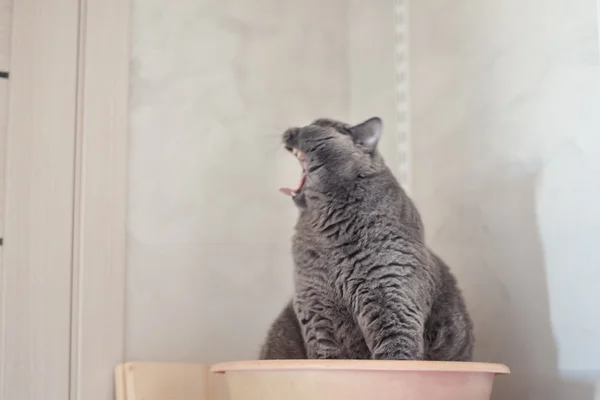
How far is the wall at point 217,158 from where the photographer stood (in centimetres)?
141

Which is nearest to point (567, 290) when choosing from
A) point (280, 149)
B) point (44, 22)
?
point (280, 149)

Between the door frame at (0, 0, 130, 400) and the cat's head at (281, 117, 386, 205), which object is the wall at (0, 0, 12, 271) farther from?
the cat's head at (281, 117, 386, 205)

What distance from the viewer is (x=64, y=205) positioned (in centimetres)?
130

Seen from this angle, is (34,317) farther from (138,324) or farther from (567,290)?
(567,290)

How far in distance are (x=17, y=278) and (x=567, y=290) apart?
932mm

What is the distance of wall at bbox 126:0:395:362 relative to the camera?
4.61 feet

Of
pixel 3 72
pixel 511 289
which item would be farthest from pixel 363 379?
pixel 3 72

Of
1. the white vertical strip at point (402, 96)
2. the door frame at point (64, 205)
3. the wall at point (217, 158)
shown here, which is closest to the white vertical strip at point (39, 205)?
the door frame at point (64, 205)

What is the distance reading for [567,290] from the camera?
126cm

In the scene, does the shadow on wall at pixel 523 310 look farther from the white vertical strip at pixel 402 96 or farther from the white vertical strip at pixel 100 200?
the white vertical strip at pixel 100 200

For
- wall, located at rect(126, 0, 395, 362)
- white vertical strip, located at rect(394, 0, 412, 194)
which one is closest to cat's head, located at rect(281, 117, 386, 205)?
wall, located at rect(126, 0, 395, 362)

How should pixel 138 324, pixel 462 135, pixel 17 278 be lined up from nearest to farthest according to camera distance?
pixel 17 278
pixel 138 324
pixel 462 135

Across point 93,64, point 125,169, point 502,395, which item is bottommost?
point 502,395

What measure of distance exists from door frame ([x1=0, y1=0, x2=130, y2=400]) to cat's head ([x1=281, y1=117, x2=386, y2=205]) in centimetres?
36
